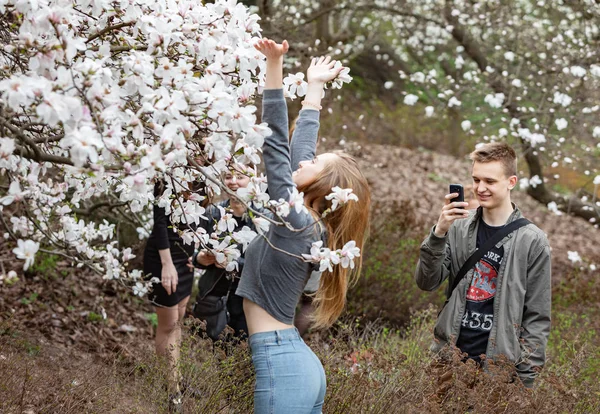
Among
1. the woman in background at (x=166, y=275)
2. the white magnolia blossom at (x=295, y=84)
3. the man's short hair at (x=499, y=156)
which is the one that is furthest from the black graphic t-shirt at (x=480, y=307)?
the woman in background at (x=166, y=275)

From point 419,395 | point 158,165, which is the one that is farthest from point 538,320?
point 158,165

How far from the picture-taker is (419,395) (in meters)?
3.18

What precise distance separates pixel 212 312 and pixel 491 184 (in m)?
1.70

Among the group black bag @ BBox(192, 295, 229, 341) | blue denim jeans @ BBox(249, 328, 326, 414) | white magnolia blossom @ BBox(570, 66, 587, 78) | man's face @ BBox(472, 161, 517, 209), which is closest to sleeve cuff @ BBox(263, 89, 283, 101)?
blue denim jeans @ BBox(249, 328, 326, 414)

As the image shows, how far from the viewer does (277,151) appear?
223 cm

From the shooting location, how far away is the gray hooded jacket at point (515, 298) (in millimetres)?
3234

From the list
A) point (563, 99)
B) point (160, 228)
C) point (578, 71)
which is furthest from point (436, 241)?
point (578, 71)

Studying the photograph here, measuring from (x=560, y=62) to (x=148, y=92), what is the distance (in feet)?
23.0

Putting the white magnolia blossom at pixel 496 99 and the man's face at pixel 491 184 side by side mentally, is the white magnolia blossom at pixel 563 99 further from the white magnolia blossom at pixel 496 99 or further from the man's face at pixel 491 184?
the man's face at pixel 491 184

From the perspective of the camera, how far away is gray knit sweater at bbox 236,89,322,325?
2.22 meters

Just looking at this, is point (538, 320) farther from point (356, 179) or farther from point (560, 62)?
point (560, 62)

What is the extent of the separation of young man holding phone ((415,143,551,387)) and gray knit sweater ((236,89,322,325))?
1.09 m

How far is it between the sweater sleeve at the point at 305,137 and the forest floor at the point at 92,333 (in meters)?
1.07

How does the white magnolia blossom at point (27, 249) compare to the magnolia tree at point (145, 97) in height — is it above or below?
below
